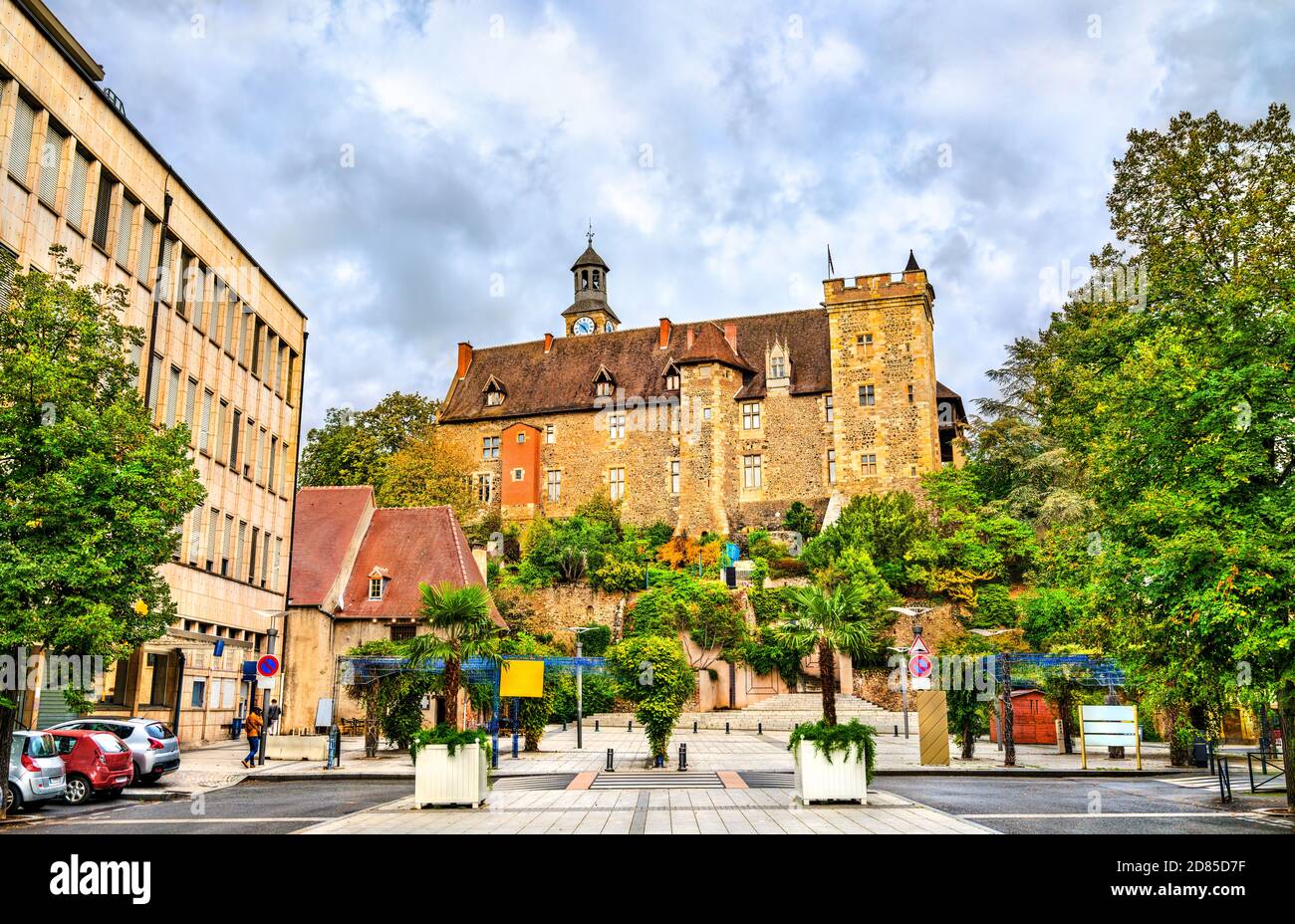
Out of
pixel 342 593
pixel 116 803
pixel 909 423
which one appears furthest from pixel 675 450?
pixel 116 803

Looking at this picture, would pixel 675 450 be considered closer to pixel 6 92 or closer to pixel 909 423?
pixel 909 423

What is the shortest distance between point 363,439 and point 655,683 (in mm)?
40464

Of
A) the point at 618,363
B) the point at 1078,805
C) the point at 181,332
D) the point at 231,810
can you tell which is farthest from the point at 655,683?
the point at 618,363

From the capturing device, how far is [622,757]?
90.0 ft

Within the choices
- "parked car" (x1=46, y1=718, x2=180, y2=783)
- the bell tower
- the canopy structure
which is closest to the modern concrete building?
"parked car" (x1=46, y1=718, x2=180, y2=783)

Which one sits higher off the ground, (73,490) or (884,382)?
(884,382)

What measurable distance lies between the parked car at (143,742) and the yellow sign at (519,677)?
25.4ft

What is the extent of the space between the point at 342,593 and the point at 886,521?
27276mm

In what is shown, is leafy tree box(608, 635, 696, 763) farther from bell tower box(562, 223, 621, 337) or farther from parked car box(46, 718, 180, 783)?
bell tower box(562, 223, 621, 337)

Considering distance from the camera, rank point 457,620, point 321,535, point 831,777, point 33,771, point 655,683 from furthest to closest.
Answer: point 321,535, point 655,683, point 457,620, point 33,771, point 831,777

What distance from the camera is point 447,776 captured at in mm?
15930

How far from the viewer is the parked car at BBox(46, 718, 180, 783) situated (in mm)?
21109

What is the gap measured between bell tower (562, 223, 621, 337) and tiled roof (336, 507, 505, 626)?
45.8 metres

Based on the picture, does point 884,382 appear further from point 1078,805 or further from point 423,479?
point 1078,805
